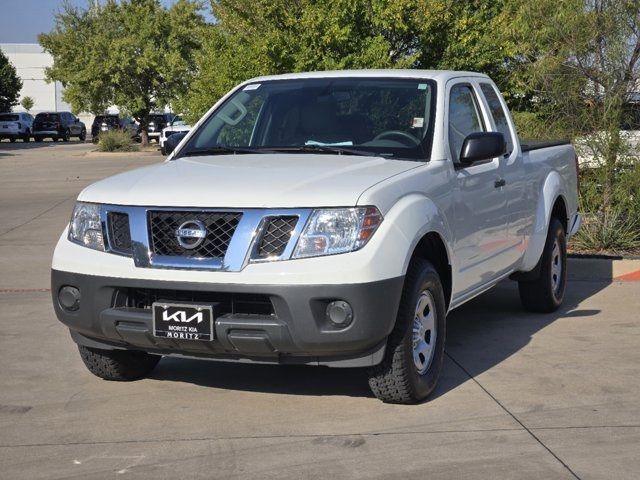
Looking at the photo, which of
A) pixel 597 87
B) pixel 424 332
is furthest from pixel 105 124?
pixel 424 332

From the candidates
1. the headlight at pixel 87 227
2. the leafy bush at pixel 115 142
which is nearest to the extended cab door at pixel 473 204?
the headlight at pixel 87 227

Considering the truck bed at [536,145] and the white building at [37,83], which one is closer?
the truck bed at [536,145]

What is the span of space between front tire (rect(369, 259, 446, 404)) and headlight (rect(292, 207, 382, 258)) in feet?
1.55

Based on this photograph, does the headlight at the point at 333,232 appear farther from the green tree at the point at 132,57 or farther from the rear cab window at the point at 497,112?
the green tree at the point at 132,57

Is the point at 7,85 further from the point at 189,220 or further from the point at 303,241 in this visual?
the point at 303,241

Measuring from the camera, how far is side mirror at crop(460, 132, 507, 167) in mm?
6344

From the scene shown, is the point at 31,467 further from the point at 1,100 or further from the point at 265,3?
the point at 1,100

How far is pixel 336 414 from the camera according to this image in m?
5.72

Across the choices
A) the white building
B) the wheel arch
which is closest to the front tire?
the wheel arch

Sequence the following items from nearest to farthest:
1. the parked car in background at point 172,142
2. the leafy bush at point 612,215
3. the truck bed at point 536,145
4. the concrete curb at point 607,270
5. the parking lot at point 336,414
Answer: the parking lot at point 336,414 < the parked car in background at point 172,142 < the truck bed at point 536,145 < the concrete curb at point 607,270 < the leafy bush at point 612,215

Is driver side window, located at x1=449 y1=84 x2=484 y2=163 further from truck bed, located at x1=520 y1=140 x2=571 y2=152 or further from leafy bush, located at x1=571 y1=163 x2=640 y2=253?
leafy bush, located at x1=571 y1=163 x2=640 y2=253

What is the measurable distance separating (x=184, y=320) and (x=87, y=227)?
86 cm

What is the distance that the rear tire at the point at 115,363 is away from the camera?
625cm

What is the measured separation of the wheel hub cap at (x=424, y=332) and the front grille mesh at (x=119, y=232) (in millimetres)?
1547
